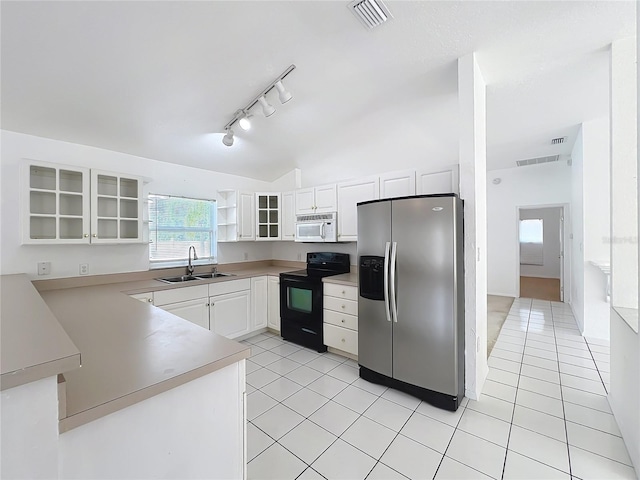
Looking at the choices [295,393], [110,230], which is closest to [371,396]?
[295,393]

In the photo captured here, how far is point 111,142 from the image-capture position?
114 inches

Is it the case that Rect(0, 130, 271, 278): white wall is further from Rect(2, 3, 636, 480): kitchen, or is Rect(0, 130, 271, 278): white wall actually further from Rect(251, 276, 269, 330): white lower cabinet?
Rect(251, 276, 269, 330): white lower cabinet

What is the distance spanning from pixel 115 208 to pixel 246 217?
161 centimetres

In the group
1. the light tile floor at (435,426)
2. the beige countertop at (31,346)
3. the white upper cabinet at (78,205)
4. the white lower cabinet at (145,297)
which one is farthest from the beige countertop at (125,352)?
the light tile floor at (435,426)

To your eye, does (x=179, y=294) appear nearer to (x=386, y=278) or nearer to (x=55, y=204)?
(x=55, y=204)

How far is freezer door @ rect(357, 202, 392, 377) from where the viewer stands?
8.10ft

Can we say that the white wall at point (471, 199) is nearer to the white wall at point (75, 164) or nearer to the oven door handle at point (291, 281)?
the oven door handle at point (291, 281)

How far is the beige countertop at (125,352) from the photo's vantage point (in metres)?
0.86

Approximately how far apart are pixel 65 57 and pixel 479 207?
333 centimetres

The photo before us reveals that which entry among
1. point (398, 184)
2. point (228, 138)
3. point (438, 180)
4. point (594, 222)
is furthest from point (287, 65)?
point (594, 222)

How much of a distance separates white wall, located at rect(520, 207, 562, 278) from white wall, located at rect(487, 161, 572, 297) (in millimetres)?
3786

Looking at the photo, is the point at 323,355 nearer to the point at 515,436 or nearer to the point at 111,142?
the point at 515,436

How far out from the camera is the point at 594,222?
366cm

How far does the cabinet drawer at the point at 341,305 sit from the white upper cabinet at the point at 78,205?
221 cm
